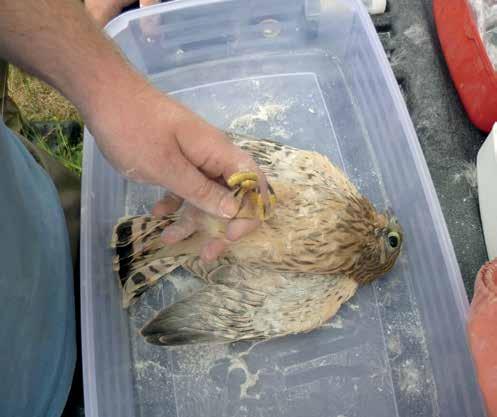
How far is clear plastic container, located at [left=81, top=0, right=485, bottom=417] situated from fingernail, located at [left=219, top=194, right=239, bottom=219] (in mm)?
840

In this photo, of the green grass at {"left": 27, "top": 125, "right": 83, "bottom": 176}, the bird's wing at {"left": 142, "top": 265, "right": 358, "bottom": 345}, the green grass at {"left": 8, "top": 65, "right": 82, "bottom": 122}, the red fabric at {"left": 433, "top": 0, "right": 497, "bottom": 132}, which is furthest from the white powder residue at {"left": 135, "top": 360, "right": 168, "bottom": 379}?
the red fabric at {"left": 433, "top": 0, "right": 497, "bottom": 132}

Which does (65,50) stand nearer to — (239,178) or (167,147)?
(167,147)

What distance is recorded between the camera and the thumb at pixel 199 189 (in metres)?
1.41

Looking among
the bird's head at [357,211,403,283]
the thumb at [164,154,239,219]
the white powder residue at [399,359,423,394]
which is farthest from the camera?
the white powder residue at [399,359,423,394]

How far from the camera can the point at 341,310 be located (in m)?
2.35

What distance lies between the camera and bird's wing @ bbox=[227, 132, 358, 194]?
211 cm

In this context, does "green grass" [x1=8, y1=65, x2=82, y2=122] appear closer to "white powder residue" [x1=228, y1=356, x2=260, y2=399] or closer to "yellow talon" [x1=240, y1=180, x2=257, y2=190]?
"white powder residue" [x1=228, y1=356, x2=260, y2=399]

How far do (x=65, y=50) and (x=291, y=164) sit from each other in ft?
3.81

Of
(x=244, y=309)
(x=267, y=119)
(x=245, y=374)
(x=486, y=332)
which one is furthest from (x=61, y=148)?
(x=486, y=332)

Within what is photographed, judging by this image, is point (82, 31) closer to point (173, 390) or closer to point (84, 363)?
point (84, 363)

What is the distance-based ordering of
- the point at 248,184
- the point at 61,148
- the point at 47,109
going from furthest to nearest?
the point at 47,109 < the point at 61,148 < the point at 248,184

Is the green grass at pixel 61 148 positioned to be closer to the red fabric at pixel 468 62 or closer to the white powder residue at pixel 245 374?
the white powder residue at pixel 245 374

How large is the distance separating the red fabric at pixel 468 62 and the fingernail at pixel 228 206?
1.44m

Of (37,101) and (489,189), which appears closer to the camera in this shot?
(489,189)
